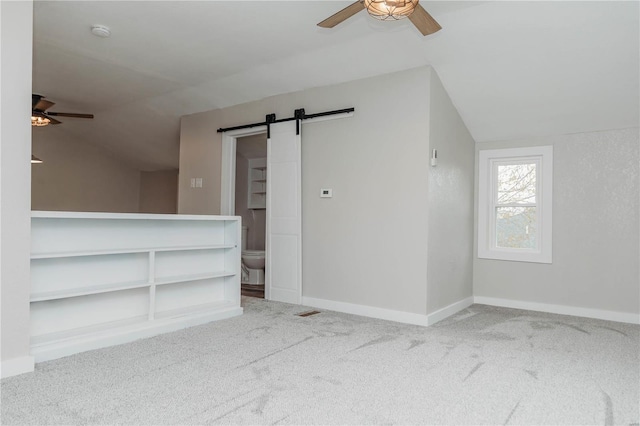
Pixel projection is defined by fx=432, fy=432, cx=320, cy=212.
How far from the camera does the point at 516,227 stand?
4938mm

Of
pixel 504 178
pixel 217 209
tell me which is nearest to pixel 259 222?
pixel 217 209

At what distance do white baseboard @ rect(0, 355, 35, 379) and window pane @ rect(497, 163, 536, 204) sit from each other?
4655 millimetres

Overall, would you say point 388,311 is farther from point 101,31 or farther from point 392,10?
point 101,31

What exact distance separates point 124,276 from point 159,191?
5236mm

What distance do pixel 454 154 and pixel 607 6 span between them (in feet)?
5.91

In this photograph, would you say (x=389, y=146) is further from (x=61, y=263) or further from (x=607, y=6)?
(x=61, y=263)

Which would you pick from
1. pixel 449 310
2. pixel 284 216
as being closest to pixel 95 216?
pixel 284 216

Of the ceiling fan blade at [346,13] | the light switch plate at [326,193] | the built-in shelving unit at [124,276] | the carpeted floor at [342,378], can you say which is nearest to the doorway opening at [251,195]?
the light switch plate at [326,193]

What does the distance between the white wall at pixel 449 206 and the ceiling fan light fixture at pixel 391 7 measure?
64.3 inches

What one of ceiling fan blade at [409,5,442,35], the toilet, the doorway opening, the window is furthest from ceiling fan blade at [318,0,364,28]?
the doorway opening

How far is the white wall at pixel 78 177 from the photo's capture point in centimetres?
741

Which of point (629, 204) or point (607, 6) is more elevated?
point (607, 6)

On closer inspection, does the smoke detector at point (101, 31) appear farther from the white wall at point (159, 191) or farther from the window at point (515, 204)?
the white wall at point (159, 191)

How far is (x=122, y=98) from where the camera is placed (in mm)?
5969
